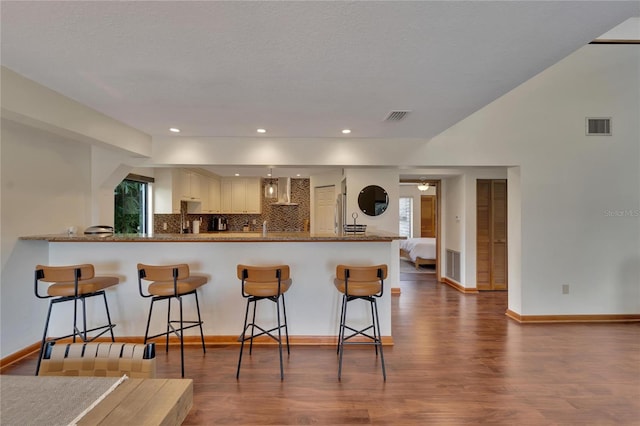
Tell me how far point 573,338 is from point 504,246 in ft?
7.43

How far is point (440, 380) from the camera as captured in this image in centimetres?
256

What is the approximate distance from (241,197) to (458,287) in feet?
16.5

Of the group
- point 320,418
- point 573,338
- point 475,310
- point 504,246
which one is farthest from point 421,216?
point 320,418

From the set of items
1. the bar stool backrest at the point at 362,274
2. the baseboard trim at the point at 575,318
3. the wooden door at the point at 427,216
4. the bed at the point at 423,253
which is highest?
the wooden door at the point at 427,216

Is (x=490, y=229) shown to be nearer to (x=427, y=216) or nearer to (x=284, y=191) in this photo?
(x=284, y=191)

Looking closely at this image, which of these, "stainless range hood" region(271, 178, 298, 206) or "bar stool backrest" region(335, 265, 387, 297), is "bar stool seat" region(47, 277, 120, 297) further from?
"stainless range hood" region(271, 178, 298, 206)

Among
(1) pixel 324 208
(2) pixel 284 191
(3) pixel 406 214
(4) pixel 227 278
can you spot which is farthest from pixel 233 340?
(3) pixel 406 214

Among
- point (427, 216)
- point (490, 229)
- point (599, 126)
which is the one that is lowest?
point (490, 229)

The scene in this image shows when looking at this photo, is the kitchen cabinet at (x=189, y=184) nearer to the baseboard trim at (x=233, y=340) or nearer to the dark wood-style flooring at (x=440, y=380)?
the baseboard trim at (x=233, y=340)

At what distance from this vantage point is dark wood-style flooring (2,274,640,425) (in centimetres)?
213

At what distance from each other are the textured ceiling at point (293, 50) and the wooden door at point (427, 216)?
7860 millimetres

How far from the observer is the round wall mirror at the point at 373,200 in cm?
506

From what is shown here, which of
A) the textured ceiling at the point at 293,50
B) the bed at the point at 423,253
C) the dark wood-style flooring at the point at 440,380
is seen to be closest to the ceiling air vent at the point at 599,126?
the textured ceiling at the point at 293,50

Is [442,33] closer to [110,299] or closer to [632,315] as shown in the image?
[110,299]
